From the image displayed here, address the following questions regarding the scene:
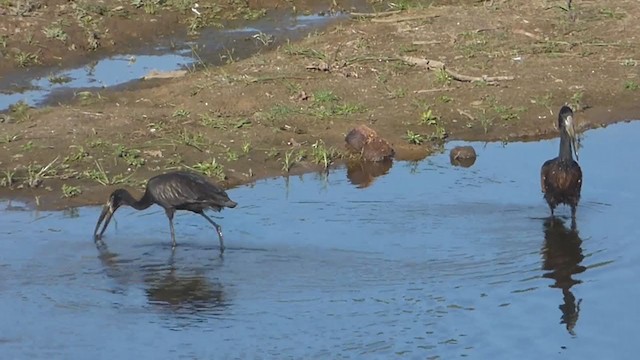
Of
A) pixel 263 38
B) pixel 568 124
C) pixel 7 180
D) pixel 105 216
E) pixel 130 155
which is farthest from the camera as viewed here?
pixel 263 38

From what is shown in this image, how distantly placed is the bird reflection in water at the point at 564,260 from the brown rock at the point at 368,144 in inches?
87.5

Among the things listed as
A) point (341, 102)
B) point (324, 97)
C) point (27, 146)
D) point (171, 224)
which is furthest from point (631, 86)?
point (27, 146)

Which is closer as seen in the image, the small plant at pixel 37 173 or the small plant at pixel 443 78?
the small plant at pixel 37 173

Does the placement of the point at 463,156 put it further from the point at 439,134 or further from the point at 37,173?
the point at 37,173

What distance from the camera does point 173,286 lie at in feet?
33.8

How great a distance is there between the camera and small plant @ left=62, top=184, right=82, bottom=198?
12.3 metres

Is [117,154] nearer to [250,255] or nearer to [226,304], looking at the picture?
[250,255]

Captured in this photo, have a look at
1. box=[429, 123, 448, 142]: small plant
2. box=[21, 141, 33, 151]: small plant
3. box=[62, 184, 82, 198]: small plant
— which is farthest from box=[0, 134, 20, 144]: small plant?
box=[429, 123, 448, 142]: small plant

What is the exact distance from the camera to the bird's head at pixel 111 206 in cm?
1134

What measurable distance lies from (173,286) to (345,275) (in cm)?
130

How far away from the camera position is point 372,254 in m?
10.8

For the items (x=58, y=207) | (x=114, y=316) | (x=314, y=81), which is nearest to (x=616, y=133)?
(x=314, y=81)

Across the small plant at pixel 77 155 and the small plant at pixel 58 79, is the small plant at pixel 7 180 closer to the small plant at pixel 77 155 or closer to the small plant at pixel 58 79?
the small plant at pixel 77 155

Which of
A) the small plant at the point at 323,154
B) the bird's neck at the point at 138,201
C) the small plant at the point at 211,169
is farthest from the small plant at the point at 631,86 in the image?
the bird's neck at the point at 138,201
